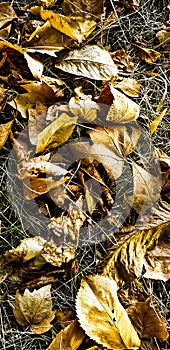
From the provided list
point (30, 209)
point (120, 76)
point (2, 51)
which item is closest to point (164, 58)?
point (120, 76)

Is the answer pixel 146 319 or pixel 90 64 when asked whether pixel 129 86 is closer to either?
pixel 90 64

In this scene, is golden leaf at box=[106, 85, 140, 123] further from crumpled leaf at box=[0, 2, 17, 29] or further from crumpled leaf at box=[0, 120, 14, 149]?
crumpled leaf at box=[0, 2, 17, 29]

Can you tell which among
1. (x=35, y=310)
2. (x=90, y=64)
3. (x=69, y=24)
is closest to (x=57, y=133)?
(x=90, y=64)

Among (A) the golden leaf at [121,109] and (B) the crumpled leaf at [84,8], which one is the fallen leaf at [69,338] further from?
(B) the crumpled leaf at [84,8]

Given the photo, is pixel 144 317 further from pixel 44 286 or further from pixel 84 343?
pixel 44 286

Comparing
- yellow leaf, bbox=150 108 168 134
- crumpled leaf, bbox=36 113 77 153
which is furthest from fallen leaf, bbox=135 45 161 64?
crumpled leaf, bbox=36 113 77 153
